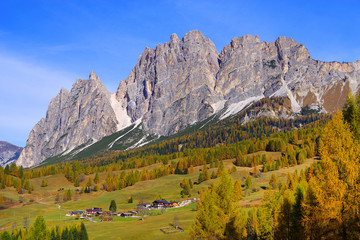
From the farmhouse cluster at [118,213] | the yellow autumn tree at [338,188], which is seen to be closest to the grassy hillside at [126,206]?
the farmhouse cluster at [118,213]

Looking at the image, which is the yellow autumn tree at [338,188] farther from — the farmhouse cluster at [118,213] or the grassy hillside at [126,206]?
the farmhouse cluster at [118,213]

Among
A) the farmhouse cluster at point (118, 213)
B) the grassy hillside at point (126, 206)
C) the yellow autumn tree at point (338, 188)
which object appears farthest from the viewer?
the farmhouse cluster at point (118, 213)

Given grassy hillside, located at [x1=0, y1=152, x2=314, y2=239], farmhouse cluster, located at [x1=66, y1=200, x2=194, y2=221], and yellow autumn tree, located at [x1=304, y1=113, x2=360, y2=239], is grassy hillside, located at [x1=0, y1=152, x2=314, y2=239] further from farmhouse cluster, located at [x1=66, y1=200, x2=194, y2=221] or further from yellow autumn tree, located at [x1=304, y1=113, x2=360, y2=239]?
yellow autumn tree, located at [x1=304, y1=113, x2=360, y2=239]

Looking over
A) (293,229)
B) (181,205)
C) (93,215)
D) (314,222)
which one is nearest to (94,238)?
(93,215)

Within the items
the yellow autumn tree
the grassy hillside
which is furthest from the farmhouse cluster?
the yellow autumn tree

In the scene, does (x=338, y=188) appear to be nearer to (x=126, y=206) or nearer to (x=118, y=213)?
(x=118, y=213)

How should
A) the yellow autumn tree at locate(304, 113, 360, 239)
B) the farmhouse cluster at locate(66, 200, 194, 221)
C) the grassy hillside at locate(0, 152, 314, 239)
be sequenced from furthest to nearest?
the farmhouse cluster at locate(66, 200, 194, 221) < the grassy hillside at locate(0, 152, 314, 239) < the yellow autumn tree at locate(304, 113, 360, 239)

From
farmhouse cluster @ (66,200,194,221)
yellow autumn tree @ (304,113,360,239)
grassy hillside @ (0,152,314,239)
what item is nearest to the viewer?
yellow autumn tree @ (304,113,360,239)

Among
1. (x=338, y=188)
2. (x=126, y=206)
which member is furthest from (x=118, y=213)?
(x=338, y=188)

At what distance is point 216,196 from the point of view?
38.2m

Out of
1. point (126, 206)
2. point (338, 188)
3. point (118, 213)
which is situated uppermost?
point (338, 188)

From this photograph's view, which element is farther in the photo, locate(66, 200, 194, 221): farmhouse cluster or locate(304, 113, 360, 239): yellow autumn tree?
locate(66, 200, 194, 221): farmhouse cluster

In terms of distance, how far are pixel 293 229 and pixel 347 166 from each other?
13666mm

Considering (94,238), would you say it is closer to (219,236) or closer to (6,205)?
(219,236)
